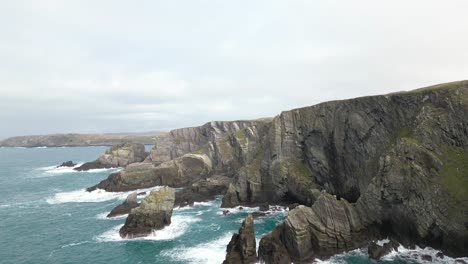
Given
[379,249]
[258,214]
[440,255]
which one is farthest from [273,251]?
[258,214]

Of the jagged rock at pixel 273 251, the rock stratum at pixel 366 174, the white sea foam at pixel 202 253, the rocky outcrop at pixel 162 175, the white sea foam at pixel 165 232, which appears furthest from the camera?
the rocky outcrop at pixel 162 175

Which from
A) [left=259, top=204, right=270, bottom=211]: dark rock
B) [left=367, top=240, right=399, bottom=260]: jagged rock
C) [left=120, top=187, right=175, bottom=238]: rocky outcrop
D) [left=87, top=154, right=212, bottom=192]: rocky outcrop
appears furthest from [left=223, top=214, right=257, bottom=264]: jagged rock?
[left=87, top=154, right=212, bottom=192]: rocky outcrop

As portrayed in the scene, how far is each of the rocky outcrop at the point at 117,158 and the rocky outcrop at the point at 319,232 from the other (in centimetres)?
11498

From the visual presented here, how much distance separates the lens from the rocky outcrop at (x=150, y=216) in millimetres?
59844

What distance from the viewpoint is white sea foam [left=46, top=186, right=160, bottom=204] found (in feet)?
296

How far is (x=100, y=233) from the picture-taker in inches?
2453

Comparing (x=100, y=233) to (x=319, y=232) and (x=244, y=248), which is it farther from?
(x=319, y=232)

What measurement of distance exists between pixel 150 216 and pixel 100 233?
941 cm

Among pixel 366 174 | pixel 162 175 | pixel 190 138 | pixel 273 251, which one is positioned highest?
pixel 190 138

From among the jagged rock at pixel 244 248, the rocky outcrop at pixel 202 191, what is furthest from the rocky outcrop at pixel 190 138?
the jagged rock at pixel 244 248

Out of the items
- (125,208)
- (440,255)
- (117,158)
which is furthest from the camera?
(117,158)

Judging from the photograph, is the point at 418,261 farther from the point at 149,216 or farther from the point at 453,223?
the point at 149,216

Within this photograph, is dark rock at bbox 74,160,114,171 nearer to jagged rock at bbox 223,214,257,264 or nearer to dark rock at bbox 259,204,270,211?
dark rock at bbox 259,204,270,211

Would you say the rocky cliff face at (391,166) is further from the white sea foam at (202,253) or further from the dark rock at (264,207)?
the white sea foam at (202,253)
